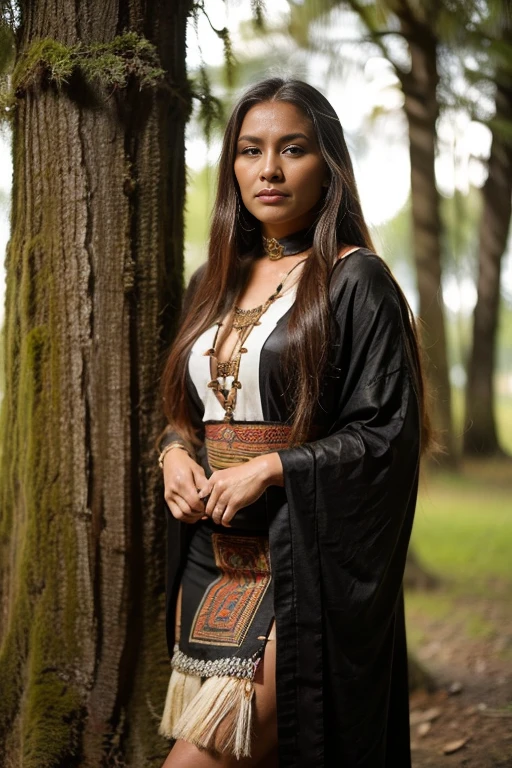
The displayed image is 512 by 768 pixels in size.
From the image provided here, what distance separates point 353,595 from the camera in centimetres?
188

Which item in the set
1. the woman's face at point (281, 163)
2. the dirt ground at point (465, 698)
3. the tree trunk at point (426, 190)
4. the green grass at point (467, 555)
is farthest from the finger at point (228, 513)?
the tree trunk at point (426, 190)

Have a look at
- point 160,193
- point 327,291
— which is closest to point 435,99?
point 160,193

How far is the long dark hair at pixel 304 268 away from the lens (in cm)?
192

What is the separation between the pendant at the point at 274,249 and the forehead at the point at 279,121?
0.86 ft

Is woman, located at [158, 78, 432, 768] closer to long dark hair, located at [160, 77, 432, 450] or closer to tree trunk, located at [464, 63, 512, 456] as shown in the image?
long dark hair, located at [160, 77, 432, 450]

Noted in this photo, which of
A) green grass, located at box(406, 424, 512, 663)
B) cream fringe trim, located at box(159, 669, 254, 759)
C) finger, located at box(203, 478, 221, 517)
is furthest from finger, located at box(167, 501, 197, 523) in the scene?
green grass, located at box(406, 424, 512, 663)

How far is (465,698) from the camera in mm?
3479

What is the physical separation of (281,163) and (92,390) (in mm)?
834

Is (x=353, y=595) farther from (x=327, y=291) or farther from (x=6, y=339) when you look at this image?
(x=6, y=339)

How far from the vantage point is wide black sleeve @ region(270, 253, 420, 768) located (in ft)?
6.04

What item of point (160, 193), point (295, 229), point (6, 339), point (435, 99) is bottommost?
point (6, 339)

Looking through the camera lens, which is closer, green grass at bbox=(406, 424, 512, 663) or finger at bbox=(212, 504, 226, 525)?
finger at bbox=(212, 504, 226, 525)

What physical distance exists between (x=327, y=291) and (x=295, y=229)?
26 cm

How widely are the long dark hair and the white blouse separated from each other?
0.06 m
